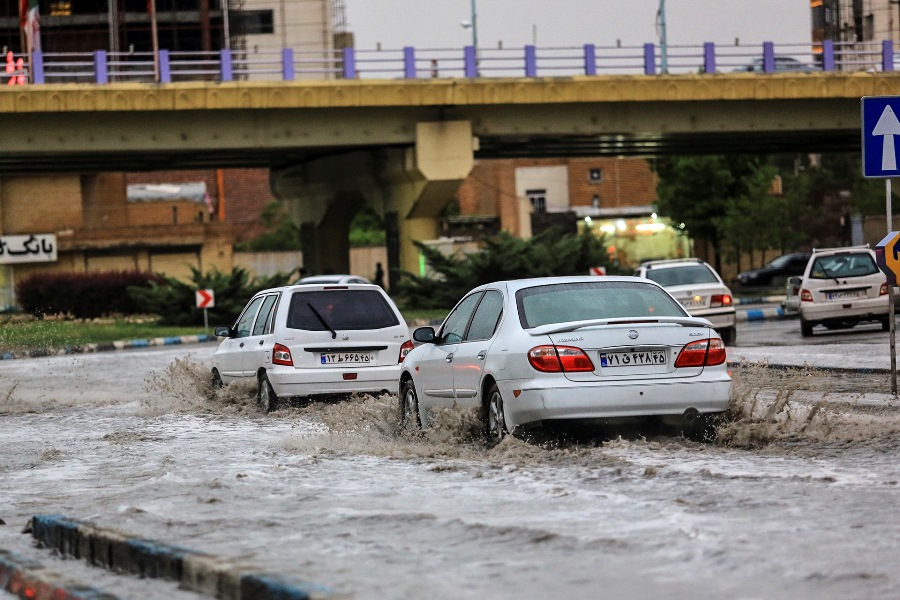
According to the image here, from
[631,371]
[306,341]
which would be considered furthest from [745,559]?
[306,341]

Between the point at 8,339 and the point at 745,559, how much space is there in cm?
3682

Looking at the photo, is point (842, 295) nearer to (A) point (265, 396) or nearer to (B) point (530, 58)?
(A) point (265, 396)

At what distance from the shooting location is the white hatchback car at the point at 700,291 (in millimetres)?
26656

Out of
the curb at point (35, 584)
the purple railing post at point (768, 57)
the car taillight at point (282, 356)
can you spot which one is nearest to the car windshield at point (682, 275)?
the car taillight at point (282, 356)

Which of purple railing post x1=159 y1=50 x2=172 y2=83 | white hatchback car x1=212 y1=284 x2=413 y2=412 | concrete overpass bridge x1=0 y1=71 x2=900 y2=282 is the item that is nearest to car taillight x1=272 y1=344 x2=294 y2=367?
white hatchback car x1=212 y1=284 x2=413 y2=412

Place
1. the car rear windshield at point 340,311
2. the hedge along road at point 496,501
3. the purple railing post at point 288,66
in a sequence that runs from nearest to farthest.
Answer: the hedge along road at point 496,501, the car rear windshield at point 340,311, the purple railing post at point 288,66

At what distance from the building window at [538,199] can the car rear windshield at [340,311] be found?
92301mm

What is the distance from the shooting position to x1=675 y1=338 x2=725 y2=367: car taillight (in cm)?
1122

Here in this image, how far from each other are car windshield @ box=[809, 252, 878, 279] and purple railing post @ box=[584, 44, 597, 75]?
71.8 feet

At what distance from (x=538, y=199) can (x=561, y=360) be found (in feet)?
328

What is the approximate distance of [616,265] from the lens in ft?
168

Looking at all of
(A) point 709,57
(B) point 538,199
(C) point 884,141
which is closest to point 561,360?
(C) point 884,141

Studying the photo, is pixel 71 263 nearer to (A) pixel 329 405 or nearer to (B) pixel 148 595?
(A) pixel 329 405

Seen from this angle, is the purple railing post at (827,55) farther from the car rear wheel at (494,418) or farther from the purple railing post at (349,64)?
the car rear wheel at (494,418)
